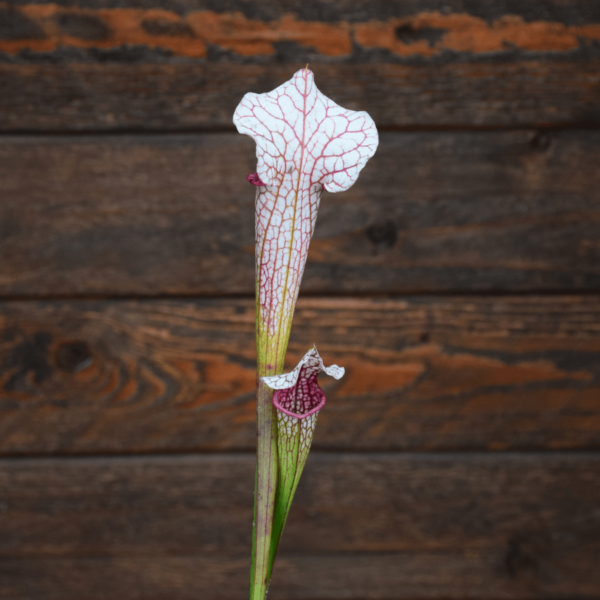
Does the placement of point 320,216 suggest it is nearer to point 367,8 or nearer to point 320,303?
point 320,303

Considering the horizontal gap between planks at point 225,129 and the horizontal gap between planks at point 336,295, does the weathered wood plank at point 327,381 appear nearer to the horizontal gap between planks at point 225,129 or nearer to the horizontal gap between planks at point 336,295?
the horizontal gap between planks at point 336,295

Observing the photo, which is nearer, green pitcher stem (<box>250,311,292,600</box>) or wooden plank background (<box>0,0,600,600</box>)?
green pitcher stem (<box>250,311,292,600</box>)

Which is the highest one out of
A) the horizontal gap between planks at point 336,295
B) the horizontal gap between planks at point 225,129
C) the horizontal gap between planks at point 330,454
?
the horizontal gap between planks at point 225,129

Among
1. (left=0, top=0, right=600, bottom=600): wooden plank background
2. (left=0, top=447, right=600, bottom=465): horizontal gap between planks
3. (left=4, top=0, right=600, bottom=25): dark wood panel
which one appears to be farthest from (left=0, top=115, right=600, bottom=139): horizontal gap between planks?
(left=0, top=447, right=600, bottom=465): horizontal gap between planks

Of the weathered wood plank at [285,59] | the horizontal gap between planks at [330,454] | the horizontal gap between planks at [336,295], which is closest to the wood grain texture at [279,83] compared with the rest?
the weathered wood plank at [285,59]

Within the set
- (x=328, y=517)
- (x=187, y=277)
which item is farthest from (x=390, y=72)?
(x=328, y=517)

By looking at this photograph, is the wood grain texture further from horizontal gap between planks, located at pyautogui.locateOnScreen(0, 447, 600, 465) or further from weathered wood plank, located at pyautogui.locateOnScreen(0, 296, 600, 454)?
→ horizontal gap between planks, located at pyautogui.locateOnScreen(0, 447, 600, 465)

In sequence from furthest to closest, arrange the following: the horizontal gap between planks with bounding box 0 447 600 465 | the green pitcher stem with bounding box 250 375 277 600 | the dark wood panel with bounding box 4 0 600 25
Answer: the horizontal gap between planks with bounding box 0 447 600 465
the dark wood panel with bounding box 4 0 600 25
the green pitcher stem with bounding box 250 375 277 600
